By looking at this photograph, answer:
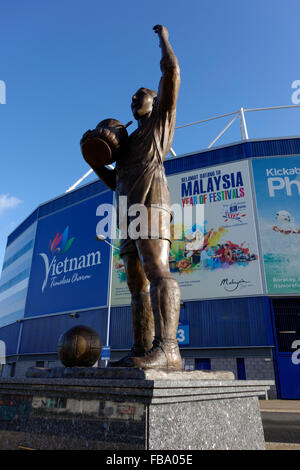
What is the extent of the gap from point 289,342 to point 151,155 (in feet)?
65.7

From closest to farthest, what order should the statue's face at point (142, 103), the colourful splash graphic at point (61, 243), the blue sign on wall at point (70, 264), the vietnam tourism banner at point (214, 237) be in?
1. the statue's face at point (142, 103)
2. the vietnam tourism banner at point (214, 237)
3. the blue sign on wall at point (70, 264)
4. the colourful splash graphic at point (61, 243)

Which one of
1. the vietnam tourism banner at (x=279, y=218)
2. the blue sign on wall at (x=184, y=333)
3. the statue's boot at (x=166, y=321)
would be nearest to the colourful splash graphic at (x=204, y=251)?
the vietnam tourism banner at (x=279, y=218)

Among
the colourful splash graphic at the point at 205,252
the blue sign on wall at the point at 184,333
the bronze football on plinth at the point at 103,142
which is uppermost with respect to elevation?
the colourful splash graphic at the point at 205,252

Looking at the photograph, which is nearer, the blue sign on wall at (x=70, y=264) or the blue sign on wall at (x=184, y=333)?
the blue sign on wall at (x=184, y=333)

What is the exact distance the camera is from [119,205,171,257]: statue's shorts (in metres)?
3.01

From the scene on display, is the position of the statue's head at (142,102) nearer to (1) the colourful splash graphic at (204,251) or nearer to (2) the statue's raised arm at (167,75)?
(2) the statue's raised arm at (167,75)

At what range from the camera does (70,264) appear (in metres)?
29.0

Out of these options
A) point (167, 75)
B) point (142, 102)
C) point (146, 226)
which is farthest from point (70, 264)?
point (167, 75)

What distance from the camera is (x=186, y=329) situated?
21.6 metres

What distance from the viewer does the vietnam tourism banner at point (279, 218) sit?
20.1 m

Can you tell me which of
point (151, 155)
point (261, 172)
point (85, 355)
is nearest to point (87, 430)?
point (85, 355)

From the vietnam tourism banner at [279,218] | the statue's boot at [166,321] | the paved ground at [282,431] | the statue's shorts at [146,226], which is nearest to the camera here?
the statue's boot at [166,321]

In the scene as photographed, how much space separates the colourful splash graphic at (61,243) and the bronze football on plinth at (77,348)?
88.5 ft

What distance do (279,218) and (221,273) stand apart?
5.12m
